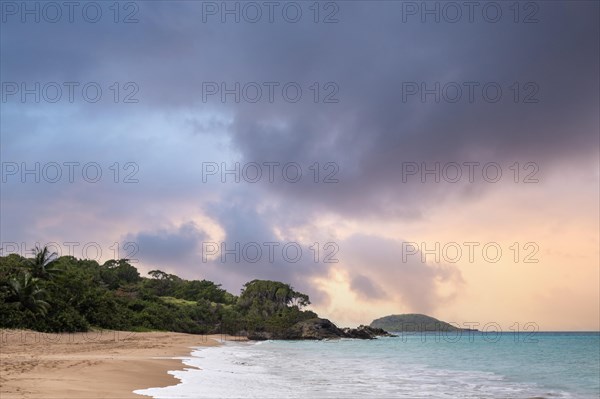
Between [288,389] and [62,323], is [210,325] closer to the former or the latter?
[62,323]

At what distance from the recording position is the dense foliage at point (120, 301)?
4684 centimetres

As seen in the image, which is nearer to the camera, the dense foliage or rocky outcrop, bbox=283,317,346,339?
the dense foliage

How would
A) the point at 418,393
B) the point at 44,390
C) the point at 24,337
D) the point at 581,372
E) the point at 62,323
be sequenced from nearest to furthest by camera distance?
the point at 44,390, the point at 418,393, the point at 581,372, the point at 24,337, the point at 62,323

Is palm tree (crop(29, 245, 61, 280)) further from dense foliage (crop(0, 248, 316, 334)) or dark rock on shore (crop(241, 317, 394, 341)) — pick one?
dark rock on shore (crop(241, 317, 394, 341))

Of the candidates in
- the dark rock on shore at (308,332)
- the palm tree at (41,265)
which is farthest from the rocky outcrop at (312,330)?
the palm tree at (41,265)

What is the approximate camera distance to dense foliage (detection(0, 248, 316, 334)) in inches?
1844

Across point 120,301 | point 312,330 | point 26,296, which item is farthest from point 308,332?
point 26,296

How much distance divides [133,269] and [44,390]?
352 feet

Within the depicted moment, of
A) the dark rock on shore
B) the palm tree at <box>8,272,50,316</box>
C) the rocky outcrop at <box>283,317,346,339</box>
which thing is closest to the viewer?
the palm tree at <box>8,272,50,316</box>

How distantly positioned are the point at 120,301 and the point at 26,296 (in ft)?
77.2

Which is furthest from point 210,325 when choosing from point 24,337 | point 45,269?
point 24,337

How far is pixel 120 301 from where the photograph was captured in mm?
69750

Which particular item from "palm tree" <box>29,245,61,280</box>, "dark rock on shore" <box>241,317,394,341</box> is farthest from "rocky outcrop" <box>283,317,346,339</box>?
"palm tree" <box>29,245,61,280</box>

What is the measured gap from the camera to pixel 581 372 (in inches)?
1358
